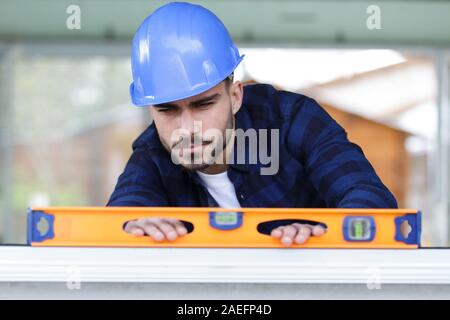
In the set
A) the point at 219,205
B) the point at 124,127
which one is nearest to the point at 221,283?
the point at 219,205

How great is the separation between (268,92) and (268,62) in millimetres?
2871

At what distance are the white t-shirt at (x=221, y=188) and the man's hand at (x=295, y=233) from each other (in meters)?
0.80

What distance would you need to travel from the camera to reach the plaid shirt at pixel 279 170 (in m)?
1.75

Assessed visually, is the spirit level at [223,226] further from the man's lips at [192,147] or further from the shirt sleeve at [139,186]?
the shirt sleeve at [139,186]

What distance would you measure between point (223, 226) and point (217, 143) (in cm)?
60

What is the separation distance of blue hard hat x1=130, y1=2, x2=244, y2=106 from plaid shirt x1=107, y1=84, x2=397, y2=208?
0.39 meters

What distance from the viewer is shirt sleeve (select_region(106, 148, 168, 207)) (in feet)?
5.89

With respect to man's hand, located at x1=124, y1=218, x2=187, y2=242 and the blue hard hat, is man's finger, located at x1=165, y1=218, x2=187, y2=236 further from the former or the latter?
the blue hard hat

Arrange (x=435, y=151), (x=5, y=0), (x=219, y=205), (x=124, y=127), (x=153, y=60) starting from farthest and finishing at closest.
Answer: (x=124, y=127), (x=435, y=151), (x=5, y=0), (x=219, y=205), (x=153, y=60)

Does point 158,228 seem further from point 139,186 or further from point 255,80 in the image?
point 255,80

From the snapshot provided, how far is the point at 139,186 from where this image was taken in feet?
6.08

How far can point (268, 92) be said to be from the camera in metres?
1.97

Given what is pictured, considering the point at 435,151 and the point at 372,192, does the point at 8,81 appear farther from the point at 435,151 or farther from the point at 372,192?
the point at 372,192

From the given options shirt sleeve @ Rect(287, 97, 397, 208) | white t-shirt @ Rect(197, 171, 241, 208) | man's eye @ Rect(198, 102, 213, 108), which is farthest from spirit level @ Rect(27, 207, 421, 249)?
white t-shirt @ Rect(197, 171, 241, 208)
